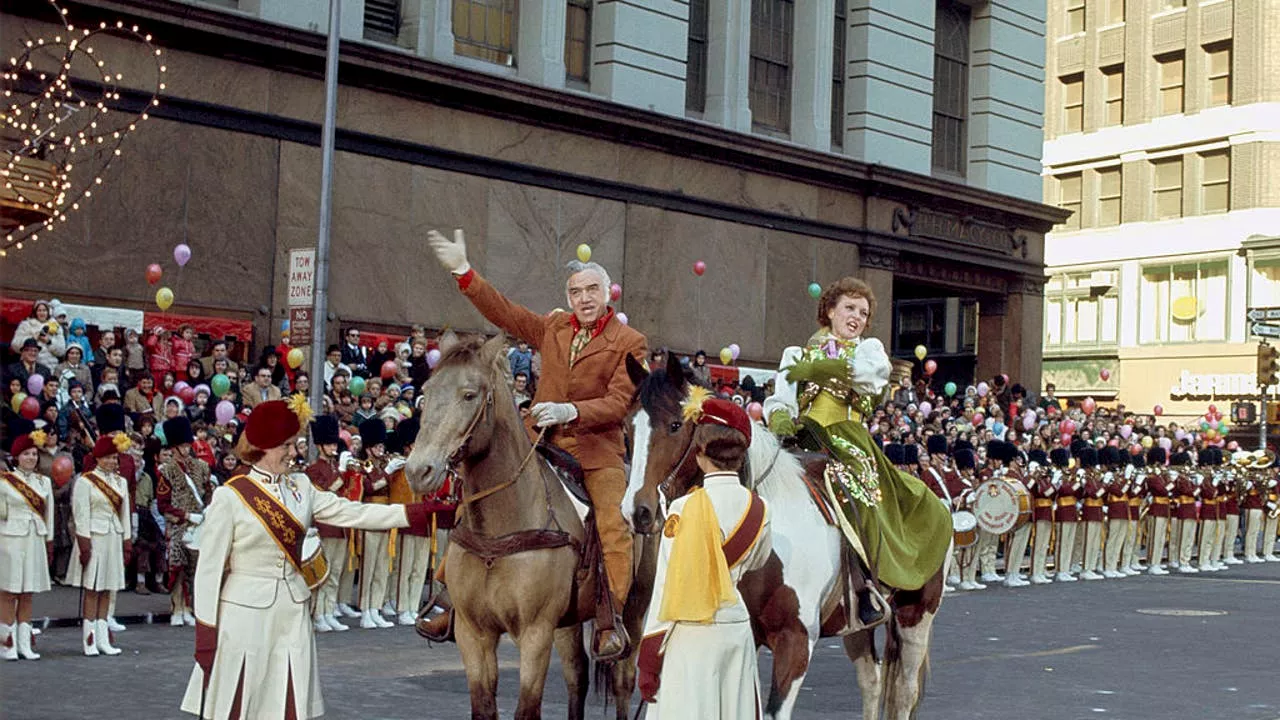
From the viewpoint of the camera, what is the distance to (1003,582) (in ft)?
84.5

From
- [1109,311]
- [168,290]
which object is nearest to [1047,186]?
[1109,311]

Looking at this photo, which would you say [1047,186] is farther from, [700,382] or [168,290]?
[700,382]

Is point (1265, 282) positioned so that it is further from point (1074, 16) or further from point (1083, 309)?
point (1074, 16)

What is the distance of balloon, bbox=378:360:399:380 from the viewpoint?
21500mm

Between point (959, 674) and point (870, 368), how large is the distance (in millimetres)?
5202

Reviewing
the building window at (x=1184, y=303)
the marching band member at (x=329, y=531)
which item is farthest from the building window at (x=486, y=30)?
the building window at (x=1184, y=303)

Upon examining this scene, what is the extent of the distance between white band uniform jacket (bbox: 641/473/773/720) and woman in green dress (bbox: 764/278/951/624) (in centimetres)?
233

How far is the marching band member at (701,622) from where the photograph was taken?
7051 mm

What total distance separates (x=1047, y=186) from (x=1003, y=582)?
122ft

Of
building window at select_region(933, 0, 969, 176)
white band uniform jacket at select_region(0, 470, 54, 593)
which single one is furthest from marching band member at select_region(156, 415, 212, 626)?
building window at select_region(933, 0, 969, 176)

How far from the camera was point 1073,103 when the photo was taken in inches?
2345

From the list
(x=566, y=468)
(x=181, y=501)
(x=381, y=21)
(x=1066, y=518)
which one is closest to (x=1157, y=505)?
(x=1066, y=518)

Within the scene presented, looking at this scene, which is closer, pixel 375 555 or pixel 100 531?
pixel 100 531

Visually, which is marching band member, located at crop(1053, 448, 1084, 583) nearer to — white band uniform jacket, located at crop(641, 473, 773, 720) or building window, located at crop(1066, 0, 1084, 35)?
white band uniform jacket, located at crop(641, 473, 773, 720)
